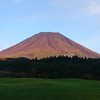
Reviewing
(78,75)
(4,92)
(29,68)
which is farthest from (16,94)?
(29,68)

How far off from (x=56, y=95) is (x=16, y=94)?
10.5ft

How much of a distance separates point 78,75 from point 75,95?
4225 cm

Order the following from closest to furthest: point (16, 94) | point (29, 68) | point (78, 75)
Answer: point (16, 94) → point (78, 75) → point (29, 68)

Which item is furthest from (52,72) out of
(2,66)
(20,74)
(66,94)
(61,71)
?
(66,94)

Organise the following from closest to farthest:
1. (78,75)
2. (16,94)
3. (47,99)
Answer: (47,99) → (16,94) → (78,75)

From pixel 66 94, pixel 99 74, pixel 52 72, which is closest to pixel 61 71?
pixel 52 72

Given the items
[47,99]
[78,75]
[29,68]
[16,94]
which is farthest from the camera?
[29,68]

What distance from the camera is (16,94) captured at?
28.4 m

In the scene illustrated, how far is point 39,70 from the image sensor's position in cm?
7538

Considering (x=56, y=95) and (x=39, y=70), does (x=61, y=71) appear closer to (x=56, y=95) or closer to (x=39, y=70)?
(x=39, y=70)

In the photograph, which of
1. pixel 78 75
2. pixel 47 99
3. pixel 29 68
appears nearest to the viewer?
pixel 47 99

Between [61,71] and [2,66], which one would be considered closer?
[61,71]

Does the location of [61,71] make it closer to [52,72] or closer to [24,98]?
[52,72]

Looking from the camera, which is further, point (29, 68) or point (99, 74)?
point (29, 68)
